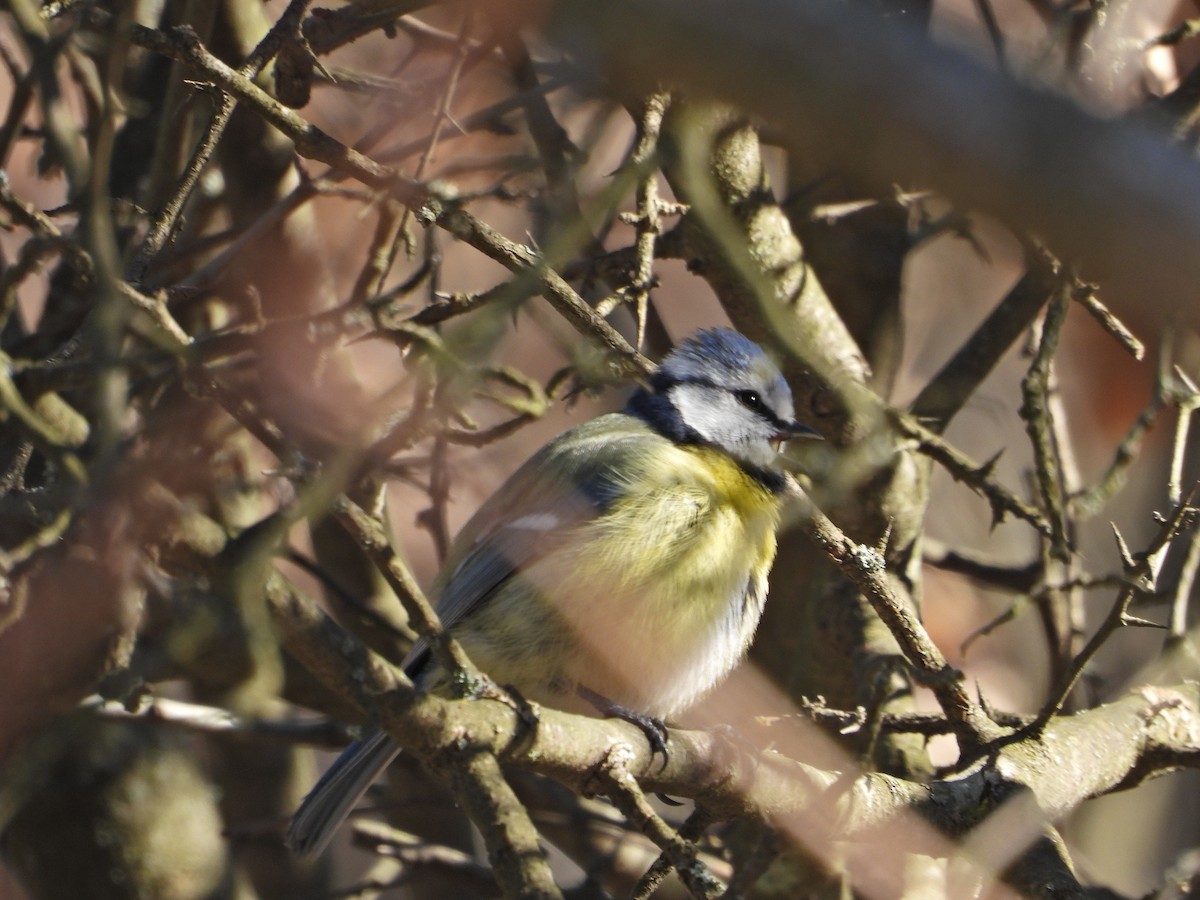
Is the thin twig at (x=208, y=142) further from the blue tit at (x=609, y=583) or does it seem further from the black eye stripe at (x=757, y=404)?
the black eye stripe at (x=757, y=404)

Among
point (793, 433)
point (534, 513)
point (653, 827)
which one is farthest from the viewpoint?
point (793, 433)

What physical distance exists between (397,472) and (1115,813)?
3.17 m

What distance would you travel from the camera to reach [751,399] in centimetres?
349

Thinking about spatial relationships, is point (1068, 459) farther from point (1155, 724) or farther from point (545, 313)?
Result: point (545, 313)

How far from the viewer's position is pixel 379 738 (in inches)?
125

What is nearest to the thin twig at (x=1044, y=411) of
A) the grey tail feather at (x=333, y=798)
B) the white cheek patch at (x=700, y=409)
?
the white cheek patch at (x=700, y=409)

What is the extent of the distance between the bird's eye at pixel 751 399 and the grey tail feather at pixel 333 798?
4.25 feet

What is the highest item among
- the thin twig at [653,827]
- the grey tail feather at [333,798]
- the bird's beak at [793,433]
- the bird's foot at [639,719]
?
the bird's beak at [793,433]

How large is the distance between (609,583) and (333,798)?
869 millimetres

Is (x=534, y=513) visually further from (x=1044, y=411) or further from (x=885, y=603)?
(x=1044, y=411)

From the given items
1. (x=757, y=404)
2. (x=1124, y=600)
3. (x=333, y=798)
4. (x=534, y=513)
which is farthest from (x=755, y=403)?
(x=333, y=798)

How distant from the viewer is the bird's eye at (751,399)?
3486 millimetres

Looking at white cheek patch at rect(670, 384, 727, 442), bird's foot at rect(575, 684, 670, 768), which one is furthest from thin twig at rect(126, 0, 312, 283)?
white cheek patch at rect(670, 384, 727, 442)

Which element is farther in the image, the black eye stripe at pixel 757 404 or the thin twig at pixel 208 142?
the black eye stripe at pixel 757 404
